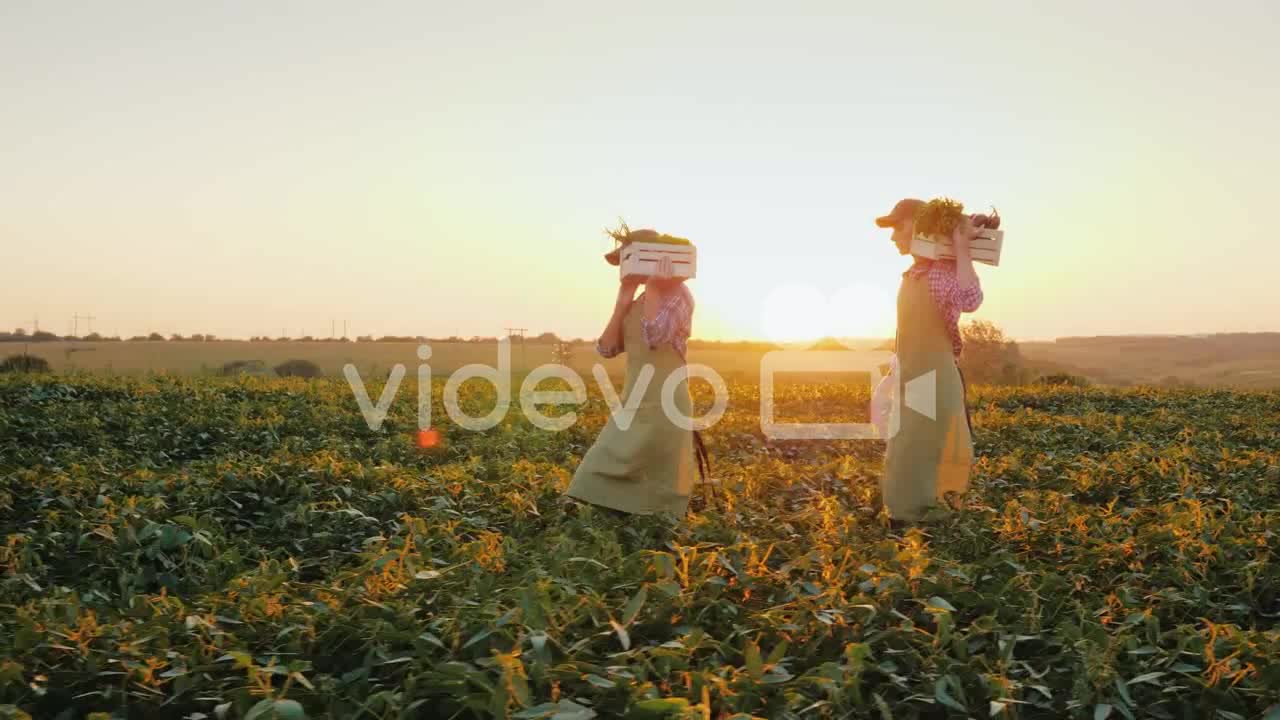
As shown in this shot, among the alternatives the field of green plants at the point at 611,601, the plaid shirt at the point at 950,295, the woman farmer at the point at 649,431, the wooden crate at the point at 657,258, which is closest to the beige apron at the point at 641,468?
the woman farmer at the point at 649,431

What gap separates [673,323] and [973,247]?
2078mm

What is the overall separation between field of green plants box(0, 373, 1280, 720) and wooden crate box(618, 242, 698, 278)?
1628mm

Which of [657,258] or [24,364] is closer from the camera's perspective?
[657,258]

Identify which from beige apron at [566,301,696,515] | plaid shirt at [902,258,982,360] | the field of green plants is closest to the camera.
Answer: the field of green plants

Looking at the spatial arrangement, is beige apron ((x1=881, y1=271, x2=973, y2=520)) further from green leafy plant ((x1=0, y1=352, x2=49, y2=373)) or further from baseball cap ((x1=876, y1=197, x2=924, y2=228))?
green leafy plant ((x1=0, y1=352, x2=49, y2=373))

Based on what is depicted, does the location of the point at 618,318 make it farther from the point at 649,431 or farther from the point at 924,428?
the point at 924,428

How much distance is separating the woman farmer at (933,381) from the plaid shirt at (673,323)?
4.77 feet

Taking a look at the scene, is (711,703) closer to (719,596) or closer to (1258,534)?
(719,596)

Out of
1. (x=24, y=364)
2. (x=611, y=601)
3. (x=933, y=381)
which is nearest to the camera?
(x=611, y=601)

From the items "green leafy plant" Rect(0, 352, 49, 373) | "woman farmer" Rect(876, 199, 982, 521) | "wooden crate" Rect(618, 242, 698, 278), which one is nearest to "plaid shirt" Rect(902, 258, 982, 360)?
"woman farmer" Rect(876, 199, 982, 521)

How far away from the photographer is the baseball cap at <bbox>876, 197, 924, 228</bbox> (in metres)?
6.45

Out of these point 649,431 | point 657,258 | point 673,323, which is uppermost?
point 657,258

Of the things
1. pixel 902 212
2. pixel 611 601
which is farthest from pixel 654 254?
pixel 611 601

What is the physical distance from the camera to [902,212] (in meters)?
6.52
